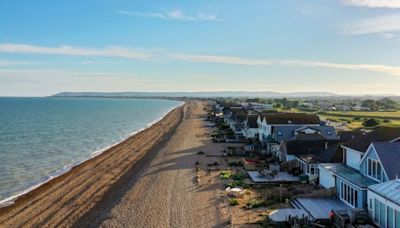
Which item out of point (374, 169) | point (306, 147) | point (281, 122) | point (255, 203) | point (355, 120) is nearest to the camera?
point (374, 169)

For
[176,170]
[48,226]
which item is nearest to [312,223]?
[48,226]

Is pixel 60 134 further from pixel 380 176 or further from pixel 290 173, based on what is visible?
pixel 380 176

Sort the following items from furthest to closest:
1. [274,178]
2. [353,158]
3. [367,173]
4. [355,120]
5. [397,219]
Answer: [355,120], [274,178], [353,158], [367,173], [397,219]

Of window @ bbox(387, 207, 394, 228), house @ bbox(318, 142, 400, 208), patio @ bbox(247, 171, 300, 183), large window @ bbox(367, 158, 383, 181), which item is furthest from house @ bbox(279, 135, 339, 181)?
window @ bbox(387, 207, 394, 228)

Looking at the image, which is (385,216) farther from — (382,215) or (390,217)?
(390,217)

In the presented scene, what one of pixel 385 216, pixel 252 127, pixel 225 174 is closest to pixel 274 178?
pixel 225 174

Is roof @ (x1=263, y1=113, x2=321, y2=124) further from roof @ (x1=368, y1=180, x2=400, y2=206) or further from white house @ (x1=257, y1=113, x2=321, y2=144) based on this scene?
roof @ (x1=368, y1=180, x2=400, y2=206)

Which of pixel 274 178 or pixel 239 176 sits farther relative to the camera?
pixel 239 176
